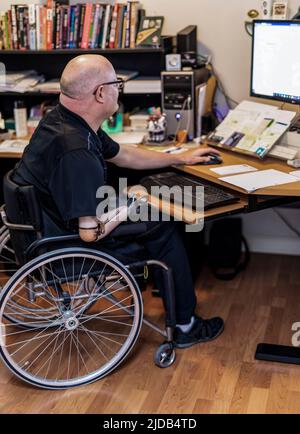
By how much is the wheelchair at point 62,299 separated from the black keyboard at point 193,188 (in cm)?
30

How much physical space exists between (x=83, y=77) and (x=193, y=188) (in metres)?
0.69

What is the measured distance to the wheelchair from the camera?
2566 mm

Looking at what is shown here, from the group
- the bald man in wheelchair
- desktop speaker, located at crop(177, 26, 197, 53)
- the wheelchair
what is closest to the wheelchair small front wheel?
the wheelchair

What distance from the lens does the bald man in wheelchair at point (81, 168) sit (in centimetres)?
248

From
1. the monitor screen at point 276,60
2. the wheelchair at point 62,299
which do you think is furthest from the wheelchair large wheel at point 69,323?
the monitor screen at point 276,60

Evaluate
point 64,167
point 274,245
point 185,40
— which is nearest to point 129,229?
point 64,167

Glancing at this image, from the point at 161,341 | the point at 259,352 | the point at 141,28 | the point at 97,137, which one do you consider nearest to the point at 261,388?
the point at 259,352

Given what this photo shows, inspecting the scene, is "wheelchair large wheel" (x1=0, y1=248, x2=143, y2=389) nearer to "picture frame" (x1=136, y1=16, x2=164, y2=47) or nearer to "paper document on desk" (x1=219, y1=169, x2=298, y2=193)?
"paper document on desk" (x1=219, y1=169, x2=298, y2=193)

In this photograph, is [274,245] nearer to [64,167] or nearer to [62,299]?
[62,299]

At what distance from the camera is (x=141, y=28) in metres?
3.55

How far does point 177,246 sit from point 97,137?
0.56 metres

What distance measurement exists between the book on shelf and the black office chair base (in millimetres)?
1704

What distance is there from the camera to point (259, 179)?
2844mm

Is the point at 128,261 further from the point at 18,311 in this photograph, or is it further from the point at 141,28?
the point at 141,28
